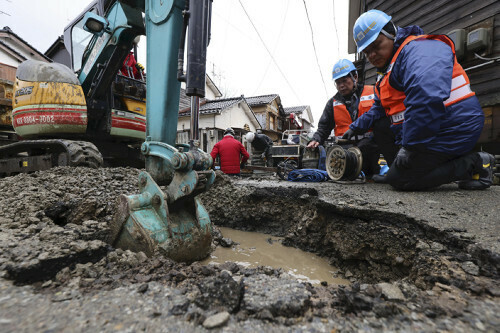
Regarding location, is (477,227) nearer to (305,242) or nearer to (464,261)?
(464,261)

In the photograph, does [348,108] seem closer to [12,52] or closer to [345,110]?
[345,110]

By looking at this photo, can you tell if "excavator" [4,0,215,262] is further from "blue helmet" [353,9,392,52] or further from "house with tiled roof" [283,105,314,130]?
"house with tiled roof" [283,105,314,130]

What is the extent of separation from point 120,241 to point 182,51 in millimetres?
1443

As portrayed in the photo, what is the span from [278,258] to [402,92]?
7.37 ft

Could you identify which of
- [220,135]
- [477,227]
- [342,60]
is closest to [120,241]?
[477,227]

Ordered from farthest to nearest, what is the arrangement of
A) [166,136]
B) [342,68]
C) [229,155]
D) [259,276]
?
[229,155] < [342,68] < [166,136] < [259,276]

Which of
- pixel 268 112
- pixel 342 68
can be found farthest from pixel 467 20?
pixel 268 112

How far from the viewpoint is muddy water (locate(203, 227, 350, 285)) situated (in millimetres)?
2092

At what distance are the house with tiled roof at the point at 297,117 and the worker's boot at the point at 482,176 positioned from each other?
2571cm

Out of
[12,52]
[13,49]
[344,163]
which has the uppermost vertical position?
[13,49]

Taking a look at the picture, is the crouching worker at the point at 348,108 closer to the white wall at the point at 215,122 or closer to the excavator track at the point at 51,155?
the excavator track at the point at 51,155

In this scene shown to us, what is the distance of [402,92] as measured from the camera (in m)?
2.72

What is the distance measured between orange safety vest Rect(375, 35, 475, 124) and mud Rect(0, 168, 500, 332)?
3.14ft

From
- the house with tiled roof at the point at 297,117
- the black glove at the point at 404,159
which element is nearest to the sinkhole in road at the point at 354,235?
the black glove at the point at 404,159
